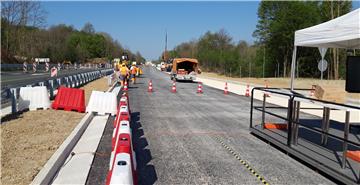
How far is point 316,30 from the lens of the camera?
30.3 ft

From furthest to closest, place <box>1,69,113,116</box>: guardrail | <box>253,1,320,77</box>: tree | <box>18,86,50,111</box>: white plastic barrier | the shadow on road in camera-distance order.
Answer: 1. <box>253,1,320,77</box>: tree
2. <box>18,86,50,111</box>: white plastic barrier
3. <box>1,69,113,116</box>: guardrail
4. the shadow on road

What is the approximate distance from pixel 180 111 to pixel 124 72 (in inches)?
494

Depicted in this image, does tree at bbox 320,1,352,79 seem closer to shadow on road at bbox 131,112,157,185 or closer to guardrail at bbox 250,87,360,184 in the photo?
guardrail at bbox 250,87,360,184

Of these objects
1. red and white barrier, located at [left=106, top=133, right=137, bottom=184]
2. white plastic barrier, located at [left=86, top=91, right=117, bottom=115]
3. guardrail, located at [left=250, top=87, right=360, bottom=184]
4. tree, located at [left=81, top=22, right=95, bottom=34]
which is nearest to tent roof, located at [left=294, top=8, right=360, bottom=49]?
guardrail, located at [left=250, top=87, right=360, bottom=184]

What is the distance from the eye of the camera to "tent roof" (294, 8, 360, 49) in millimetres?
7676

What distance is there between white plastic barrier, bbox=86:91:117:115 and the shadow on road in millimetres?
2387

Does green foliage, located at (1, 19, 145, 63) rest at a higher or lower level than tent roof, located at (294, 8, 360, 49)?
higher

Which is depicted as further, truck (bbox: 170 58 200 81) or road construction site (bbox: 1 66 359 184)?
truck (bbox: 170 58 200 81)

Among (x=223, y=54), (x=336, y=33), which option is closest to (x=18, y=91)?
(x=336, y=33)

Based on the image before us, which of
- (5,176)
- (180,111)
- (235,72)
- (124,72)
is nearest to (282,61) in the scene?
(235,72)

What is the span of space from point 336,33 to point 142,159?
4720mm

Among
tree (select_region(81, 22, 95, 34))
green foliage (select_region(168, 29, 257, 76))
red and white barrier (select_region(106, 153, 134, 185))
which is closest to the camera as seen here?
red and white barrier (select_region(106, 153, 134, 185))

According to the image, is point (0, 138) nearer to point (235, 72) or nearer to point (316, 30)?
point (316, 30)

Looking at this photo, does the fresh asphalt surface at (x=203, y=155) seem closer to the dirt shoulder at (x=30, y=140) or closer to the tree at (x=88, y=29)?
the dirt shoulder at (x=30, y=140)
